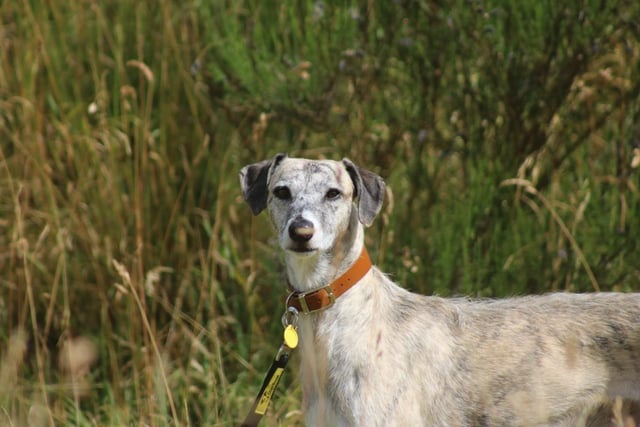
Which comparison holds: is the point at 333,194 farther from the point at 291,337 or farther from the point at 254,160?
the point at 254,160

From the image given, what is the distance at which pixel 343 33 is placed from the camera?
528 cm

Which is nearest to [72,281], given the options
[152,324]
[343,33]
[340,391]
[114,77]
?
[152,324]

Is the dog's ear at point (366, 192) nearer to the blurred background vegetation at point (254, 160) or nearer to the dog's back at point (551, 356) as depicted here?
the dog's back at point (551, 356)

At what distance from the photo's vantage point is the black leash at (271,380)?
358 cm

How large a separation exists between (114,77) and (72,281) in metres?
1.20

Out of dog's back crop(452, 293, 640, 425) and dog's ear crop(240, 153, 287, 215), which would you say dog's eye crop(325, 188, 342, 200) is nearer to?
dog's ear crop(240, 153, 287, 215)

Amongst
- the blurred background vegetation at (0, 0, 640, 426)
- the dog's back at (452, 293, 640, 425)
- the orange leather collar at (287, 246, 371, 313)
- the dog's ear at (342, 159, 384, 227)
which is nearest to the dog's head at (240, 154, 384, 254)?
the dog's ear at (342, 159, 384, 227)

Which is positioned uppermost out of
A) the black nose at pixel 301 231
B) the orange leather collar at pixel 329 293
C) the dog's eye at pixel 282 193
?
the dog's eye at pixel 282 193

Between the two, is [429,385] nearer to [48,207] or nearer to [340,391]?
[340,391]

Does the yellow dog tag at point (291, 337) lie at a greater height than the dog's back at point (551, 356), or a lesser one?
greater

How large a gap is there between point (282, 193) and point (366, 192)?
320 mm

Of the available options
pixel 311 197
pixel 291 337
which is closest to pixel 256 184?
pixel 311 197

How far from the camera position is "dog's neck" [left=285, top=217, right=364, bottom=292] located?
3.84 meters

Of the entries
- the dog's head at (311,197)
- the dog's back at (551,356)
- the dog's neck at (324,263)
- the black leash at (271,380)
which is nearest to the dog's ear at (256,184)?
the dog's head at (311,197)
